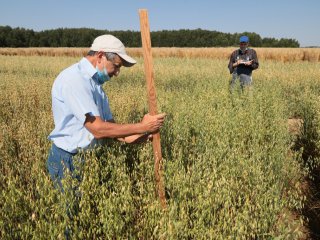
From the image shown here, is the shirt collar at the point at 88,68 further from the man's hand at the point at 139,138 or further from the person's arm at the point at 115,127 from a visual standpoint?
the man's hand at the point at 139,138

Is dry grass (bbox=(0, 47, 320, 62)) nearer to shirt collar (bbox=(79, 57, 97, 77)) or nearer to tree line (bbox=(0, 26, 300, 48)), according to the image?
tree line (bbox=(0, 26, 300, 48))

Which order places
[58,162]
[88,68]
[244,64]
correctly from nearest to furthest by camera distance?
[88,68]
[58,162]
[244,64]

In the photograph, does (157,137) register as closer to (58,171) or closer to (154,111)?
(154,111)

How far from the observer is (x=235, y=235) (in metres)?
2.06

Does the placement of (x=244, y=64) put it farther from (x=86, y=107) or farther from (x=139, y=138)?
(x=86, y=107)

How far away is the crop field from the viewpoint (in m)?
1.95

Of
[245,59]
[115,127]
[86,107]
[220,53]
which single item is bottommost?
[115,127]

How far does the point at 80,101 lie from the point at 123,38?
58222 mm

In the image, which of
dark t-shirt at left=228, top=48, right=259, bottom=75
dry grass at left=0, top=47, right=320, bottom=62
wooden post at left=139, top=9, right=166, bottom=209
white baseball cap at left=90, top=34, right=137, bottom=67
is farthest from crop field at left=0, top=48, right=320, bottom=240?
dry grass at left=0, top=47, right=320, bottom=62

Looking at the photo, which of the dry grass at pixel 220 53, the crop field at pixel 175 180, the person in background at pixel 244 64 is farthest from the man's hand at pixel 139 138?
the dry grass at pixel 220 53

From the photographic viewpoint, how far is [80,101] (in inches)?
89.0

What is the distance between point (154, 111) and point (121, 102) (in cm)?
335

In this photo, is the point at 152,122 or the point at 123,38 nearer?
the point at 152,122

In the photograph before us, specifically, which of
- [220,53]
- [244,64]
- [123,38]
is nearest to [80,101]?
[244,64]
